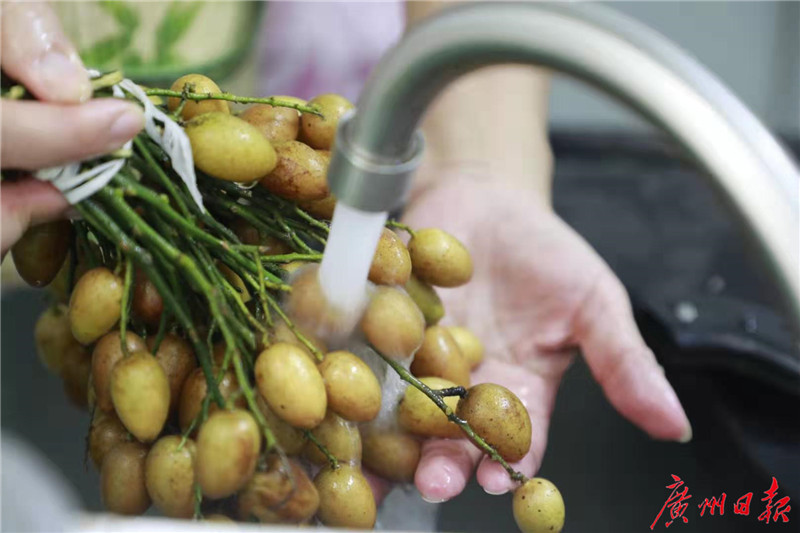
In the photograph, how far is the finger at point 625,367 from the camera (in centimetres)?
53

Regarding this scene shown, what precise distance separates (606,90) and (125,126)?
Result: 0.76 ft

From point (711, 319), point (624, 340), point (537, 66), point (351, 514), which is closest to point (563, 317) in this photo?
point (624, 340)

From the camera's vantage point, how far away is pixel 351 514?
41 cm

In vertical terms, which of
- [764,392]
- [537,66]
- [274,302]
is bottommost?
[764,392]

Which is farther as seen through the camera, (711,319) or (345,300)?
(711,319)

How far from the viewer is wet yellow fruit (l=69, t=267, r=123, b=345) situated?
397 mm

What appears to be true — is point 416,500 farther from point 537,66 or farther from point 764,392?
point 764,392

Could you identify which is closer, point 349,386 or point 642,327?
point 349,386

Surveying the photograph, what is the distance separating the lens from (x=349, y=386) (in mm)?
396

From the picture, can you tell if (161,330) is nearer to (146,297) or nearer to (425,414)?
(146,297)

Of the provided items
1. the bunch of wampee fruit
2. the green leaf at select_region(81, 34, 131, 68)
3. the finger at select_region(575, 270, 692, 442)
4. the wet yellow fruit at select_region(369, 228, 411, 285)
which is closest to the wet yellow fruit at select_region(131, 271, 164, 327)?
the bunch of wampee fruit

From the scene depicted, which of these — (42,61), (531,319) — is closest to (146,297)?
(42,61)

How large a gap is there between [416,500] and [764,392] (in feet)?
1.39

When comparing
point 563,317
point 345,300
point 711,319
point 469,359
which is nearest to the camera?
point 345,300
